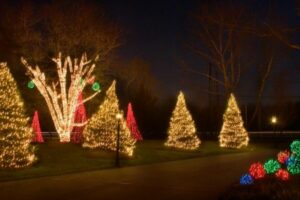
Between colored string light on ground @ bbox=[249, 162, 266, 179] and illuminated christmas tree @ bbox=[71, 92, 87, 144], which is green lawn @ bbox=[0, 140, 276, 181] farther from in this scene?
colored string light on ground @ bbox=[249, 162, 266, 179]

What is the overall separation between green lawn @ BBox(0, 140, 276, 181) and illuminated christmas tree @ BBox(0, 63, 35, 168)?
0.56 m

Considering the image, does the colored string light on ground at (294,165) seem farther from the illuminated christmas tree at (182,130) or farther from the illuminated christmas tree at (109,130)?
the illuminated christmas tree at (182,130)

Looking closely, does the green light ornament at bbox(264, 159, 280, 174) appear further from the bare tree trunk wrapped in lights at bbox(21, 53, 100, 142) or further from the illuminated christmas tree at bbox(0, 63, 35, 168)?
the bare tree trunk wrapped in lights at bbox(21, 53, 100, 142)

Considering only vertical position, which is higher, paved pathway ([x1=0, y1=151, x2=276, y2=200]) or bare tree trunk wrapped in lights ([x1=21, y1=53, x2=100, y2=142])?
bare tree trunk wrapped in lights ([x1=21, y1=53, x2=100, y2=142])

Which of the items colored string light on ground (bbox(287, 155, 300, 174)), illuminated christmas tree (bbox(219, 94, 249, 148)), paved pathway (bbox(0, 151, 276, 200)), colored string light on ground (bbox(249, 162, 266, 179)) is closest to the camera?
paved pathway (bbox(0, 151, 276, 200))

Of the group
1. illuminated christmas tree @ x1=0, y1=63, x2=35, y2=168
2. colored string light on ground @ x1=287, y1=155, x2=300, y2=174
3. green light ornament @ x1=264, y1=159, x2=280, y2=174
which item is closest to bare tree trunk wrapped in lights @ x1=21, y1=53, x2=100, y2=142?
illuminated christmas tree @ x1=0, y1=63, x2=35, y2=168

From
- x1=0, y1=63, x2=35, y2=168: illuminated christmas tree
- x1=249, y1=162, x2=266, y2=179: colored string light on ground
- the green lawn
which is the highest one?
x1=0, y1=63, x2=35, y2=168: illuminated christmas tree

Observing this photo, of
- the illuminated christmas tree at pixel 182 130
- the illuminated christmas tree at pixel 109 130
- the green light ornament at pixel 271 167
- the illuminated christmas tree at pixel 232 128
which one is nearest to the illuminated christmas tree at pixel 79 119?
the illuminated christmas tree at pixel 182 130

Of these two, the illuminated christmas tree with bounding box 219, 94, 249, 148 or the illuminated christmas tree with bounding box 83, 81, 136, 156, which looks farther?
the illuminated christmas tree with bounding box 219, 94, 249, 148

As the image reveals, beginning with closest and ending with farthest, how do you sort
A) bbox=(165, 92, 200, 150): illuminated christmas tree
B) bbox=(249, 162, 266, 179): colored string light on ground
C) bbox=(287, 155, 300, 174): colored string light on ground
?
1. bbox=(249, 162, 266, 179): colored string light on ground
2. bbox=(287, 155, 300, 174): colored string light on ground
3. bbox=(165, 92, 200, 150): illuminated christmas tree

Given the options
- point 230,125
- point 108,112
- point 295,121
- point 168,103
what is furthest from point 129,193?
point 295,121

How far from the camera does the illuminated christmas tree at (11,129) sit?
21391 millimetres

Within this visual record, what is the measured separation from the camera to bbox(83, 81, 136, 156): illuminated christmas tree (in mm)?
28281

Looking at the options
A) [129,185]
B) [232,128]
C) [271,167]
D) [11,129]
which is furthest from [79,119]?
[271,167]
